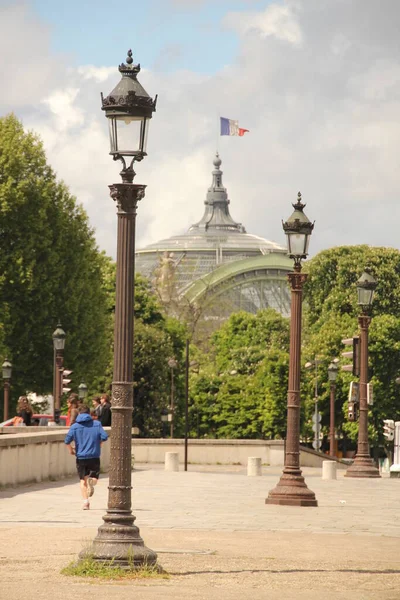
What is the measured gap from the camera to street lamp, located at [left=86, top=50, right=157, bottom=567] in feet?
47.1

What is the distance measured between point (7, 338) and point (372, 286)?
2240 cm

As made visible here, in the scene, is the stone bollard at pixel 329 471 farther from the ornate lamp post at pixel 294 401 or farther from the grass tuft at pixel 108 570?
the grass tuft at pixel 108 570

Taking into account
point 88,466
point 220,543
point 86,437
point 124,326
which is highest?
point 124,326

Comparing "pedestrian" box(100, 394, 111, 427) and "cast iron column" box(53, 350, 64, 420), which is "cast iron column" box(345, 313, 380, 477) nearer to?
"pedestrian" box(100, 394, 111, 427)

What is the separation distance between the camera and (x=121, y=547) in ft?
46.9

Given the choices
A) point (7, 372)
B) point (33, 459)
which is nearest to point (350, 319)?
point (7, 372)

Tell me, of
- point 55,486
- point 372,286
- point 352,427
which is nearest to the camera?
point 55,486

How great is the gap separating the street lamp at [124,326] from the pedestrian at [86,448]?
852 centimetres

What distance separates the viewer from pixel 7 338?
56312 mm

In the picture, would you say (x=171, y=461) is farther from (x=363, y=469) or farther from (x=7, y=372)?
(x=7, y=372)

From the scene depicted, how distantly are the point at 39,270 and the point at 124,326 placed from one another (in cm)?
4243

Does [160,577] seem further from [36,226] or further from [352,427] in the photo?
[352,427]

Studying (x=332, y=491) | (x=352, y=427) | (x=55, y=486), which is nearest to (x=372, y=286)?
(x=332, y=491)

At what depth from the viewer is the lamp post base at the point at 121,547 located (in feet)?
46.5
